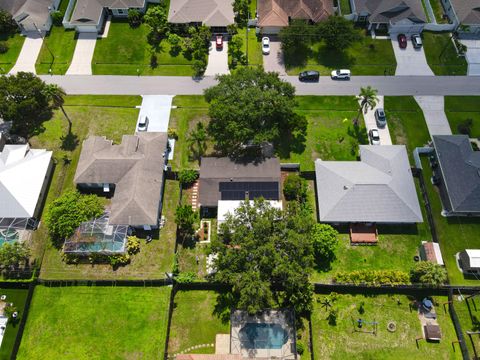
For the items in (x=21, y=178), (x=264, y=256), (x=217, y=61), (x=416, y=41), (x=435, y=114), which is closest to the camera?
(x=264, y=256)

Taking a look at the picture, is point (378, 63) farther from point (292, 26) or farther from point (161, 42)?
point (161, 42)

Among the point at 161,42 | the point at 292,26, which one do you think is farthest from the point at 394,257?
the point at 161,42

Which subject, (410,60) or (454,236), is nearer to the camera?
(454,236)

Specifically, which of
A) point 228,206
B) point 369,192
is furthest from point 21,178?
point 369,192

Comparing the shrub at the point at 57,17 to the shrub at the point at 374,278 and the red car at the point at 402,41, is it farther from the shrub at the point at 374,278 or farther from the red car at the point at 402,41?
the shrub at the point at 374,278

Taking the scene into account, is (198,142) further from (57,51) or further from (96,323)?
(57,51)

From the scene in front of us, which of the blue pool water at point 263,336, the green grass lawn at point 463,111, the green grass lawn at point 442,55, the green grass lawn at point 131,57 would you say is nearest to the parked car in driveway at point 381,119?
the green grass lawn at point 463,111
